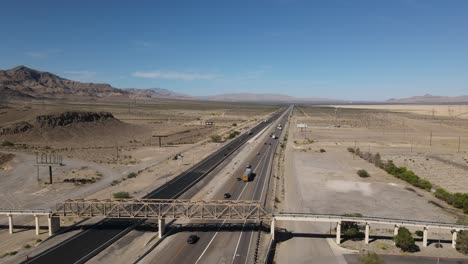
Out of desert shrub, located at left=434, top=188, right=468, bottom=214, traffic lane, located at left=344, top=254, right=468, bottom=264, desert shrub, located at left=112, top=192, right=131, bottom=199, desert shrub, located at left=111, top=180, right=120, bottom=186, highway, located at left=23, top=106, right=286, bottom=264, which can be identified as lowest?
traffic lane, located at left=344, top=254, right=468, bottom=264

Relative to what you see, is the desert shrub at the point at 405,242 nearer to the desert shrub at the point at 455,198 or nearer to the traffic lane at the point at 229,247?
the traffic lane at the point at 229,247

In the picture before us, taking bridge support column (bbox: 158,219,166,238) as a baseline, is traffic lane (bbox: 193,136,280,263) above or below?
below

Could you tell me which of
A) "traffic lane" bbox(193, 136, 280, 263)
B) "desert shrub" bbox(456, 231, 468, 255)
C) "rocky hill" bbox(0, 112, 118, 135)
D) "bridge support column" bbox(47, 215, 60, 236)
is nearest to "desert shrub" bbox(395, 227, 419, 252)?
"desert shrub" bbox(456, 231, 468, 255)

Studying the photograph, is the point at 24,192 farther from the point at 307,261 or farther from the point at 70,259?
the point at 307,261

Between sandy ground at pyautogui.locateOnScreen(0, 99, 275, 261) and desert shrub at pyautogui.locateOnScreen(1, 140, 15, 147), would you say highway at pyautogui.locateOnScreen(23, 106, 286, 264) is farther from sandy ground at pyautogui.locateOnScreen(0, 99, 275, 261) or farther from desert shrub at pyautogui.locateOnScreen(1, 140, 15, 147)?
desert shrub at pyautogui.locateOnScreen(1, 140, 15, 147)

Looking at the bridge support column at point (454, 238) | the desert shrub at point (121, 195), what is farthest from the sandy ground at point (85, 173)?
the bridge support column at point (454, 238)

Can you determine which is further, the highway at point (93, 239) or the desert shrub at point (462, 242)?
the desert shrub at point (462, 242)
